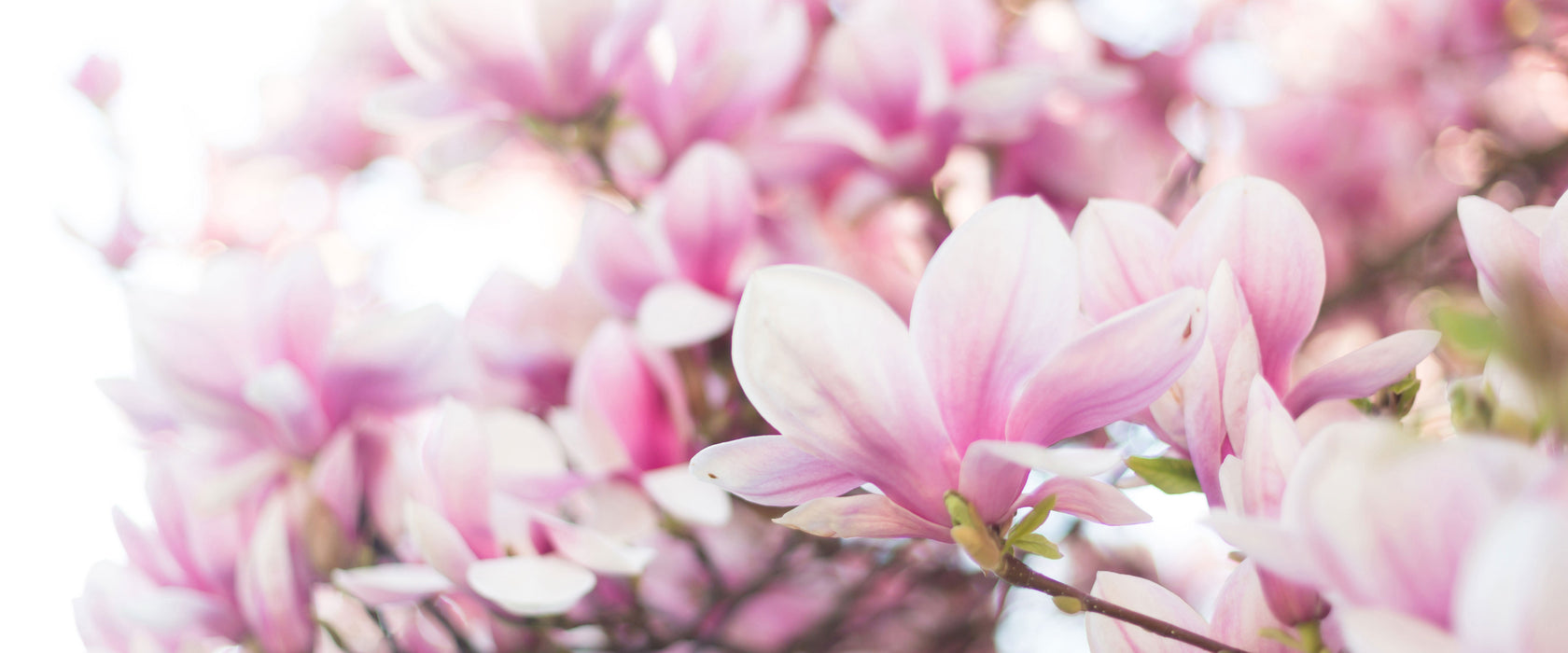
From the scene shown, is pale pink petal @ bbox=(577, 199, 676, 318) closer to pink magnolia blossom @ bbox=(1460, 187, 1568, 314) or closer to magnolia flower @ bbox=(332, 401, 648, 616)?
magnolia flower @ bbox=(332, 401, 648, 616)

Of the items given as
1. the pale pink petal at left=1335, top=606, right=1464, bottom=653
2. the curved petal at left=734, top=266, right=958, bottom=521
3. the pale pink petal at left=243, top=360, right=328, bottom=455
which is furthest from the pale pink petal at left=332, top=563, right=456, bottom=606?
the pale pink petal at left=1335, top=606, right=1464, bottom=653

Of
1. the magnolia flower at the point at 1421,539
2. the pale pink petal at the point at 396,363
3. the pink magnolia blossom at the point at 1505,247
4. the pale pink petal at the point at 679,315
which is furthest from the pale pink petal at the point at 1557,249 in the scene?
the pale pink petal at the point at 396,363

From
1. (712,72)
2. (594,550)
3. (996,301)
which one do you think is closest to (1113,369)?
(996,301)

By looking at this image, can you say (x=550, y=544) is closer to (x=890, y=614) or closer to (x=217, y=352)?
(x=217, y=352)

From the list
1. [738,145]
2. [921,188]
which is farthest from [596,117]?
[921,188]

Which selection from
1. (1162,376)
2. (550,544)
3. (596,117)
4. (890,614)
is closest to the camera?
(1162,376)

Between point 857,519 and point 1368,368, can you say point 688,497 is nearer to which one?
point 857,519
